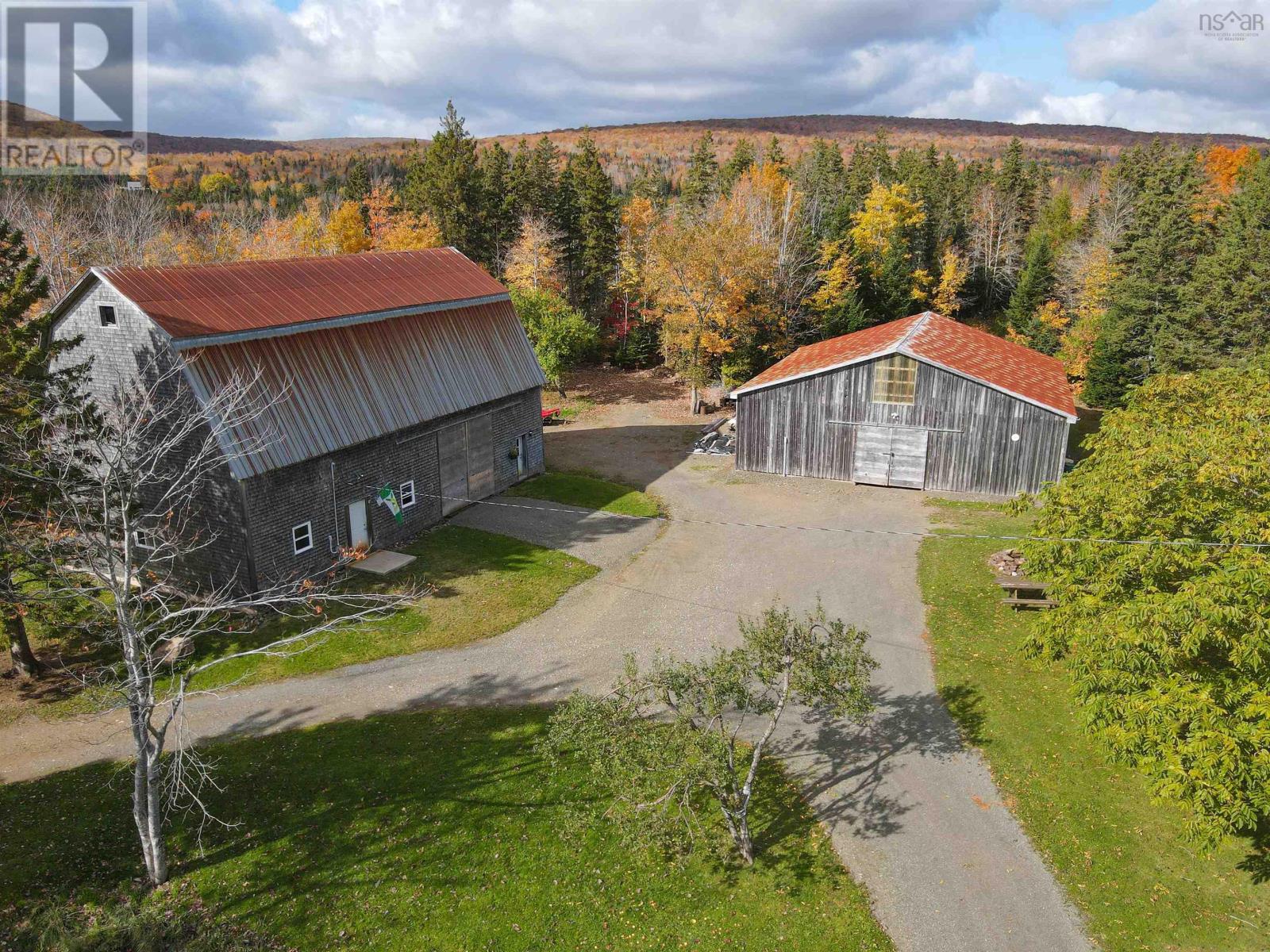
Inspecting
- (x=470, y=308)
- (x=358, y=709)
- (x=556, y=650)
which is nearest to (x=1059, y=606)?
(x=556, y=650)

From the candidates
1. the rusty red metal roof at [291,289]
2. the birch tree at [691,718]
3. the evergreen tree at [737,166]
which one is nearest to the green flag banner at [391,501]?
the rusty red metal roof at [291,289]

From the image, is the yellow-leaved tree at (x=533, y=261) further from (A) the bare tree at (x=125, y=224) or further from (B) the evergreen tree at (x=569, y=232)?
(A) the bare tree at (x=125, y=224)

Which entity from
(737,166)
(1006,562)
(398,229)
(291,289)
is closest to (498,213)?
(398,229)

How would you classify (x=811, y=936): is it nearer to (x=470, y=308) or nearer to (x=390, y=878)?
(x=390, y=878)

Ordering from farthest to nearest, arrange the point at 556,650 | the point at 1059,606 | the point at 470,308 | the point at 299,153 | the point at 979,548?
1. the point at 299,153
2. the point at 470,308
3. the point at 979,548
4. the point at 556,650
5. the point at 1059,606

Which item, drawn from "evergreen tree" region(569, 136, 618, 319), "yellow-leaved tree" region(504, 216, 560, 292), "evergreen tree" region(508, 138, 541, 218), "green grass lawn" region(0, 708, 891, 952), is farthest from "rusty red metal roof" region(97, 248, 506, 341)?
"evergreen tree" region(569, 136, 618, 319)

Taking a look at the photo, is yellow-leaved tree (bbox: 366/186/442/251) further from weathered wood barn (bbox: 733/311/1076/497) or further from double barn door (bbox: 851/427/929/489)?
double barn door (bbox: 851/427/929/489)
